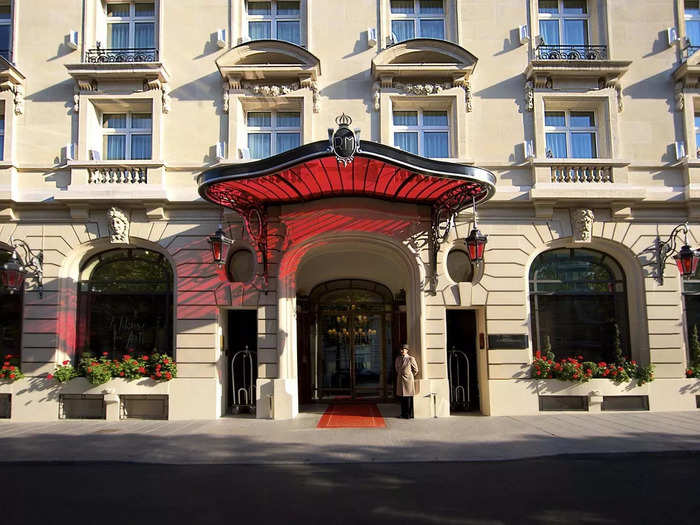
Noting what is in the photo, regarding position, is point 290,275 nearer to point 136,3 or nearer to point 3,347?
point 3,347

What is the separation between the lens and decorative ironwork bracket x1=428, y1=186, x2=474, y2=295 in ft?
42.5

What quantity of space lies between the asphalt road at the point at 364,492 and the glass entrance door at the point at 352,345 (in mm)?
8314

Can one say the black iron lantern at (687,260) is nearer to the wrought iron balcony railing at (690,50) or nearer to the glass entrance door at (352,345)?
the wrought iron balcony railing at (690,50)

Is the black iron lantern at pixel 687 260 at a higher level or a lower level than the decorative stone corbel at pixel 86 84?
lower

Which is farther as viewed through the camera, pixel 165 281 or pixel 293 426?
pixel 165 281

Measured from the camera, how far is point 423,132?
1443 centimetres

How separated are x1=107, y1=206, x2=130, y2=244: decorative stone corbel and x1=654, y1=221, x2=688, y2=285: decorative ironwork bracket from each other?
1251 cm

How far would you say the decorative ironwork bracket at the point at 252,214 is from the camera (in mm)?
12500

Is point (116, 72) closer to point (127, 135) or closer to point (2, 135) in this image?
point (127, 135)

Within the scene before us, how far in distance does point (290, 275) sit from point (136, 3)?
810 cm

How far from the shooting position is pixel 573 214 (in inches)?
545

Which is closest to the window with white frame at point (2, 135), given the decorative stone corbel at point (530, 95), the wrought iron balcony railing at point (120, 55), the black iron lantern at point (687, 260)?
the wrought iron balcony railing at point (120, 55)

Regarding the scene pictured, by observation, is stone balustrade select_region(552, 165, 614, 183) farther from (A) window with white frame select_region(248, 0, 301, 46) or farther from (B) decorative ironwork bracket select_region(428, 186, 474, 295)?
(A) window with white frame select_region(248, 0, 301, 46)

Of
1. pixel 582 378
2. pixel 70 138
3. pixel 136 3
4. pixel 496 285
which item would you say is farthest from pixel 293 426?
pixel 136 3
